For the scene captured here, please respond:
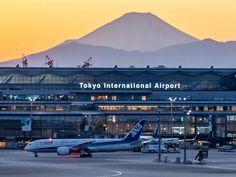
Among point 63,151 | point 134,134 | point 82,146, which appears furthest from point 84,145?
point 134,134

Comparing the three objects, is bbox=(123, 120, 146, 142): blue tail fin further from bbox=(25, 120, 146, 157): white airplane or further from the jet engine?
the jet engine

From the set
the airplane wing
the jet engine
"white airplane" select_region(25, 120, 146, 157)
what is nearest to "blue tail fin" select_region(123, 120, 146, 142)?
"white airplane" select_region(25, 120, 146, 157)

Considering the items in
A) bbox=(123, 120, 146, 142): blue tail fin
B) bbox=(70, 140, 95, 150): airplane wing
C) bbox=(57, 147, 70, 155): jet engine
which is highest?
bbox=(123, 120, 146, 142): blue tail fin

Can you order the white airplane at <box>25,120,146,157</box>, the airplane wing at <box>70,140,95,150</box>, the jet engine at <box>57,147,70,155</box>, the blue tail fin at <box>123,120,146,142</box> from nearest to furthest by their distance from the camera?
the jet engine at <box>57,147,70,155</box> < the airplane wing at <box>70,140,95,150</box> < the white airplane at <box>25,120,146,157</box> < the blue tail fin at <box>123,120,146,142</box>

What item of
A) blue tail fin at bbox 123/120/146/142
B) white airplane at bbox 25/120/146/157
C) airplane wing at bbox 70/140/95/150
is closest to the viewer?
airplane wing at bbox 70/140/95/150

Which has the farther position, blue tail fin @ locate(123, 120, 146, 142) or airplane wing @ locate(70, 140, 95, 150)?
blue tail fin @ locate(123, 120, 146, 142)

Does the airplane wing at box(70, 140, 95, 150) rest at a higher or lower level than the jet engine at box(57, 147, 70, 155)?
higher

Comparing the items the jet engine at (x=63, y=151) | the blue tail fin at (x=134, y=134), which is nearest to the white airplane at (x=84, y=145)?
the blue tail fin at (x=134, y=134)

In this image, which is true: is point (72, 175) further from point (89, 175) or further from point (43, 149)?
point (43, 149)

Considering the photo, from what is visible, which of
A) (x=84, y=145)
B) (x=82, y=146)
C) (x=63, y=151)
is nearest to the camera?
(x=63, y=151)

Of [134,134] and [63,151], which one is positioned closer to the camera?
[63,151]

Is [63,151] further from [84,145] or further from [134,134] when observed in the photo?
[134,134]

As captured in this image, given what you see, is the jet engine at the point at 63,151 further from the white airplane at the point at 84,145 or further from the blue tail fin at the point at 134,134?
the blue tail fin at the point at 134,134

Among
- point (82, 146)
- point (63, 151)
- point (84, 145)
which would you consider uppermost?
point (84, 145)
